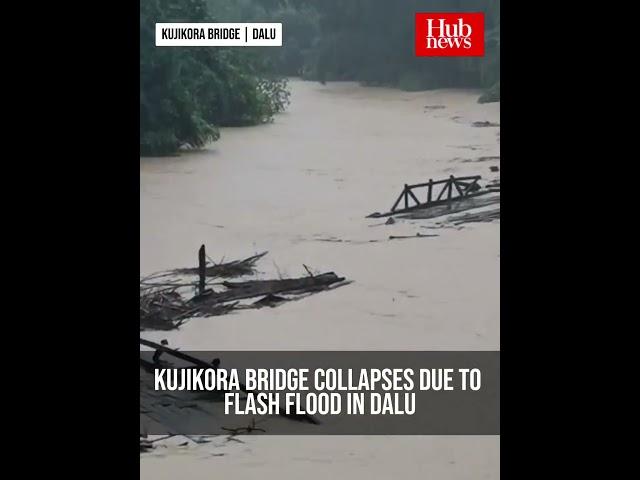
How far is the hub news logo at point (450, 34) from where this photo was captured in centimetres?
486

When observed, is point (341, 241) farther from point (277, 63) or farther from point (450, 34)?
point (450, 34)

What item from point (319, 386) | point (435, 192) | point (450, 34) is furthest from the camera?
point (435, 192)

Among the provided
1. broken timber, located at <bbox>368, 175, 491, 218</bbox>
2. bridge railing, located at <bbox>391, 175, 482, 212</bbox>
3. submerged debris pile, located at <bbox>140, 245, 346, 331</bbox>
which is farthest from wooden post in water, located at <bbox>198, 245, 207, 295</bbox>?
bridge railing, located at <bbox>391, 175, 482, 212</bbox>

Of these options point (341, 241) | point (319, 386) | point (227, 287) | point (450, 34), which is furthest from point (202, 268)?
point (450, 34)

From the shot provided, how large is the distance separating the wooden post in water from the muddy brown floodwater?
3cm
